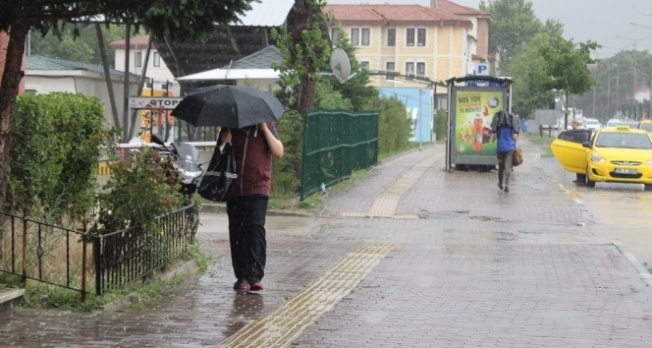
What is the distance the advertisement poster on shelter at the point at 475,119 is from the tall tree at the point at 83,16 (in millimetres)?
19428

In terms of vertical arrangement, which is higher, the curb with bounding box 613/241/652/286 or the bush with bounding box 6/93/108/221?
the bush with bounding box 6/93/108/221

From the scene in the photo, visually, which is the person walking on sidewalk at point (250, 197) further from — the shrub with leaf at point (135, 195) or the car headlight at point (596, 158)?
the car headlight at point (596, 158)

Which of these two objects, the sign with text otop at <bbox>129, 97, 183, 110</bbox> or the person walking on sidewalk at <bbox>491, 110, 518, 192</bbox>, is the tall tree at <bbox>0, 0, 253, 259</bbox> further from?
the person walking on sidewalk at <bbox>491, 110, 518, 192</bbox>

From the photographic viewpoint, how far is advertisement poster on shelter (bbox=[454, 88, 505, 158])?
95.0 feet

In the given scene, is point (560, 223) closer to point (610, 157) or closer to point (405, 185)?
point (405, 185)

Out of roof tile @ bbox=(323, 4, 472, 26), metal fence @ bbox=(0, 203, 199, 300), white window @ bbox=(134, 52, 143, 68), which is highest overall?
roof tile @ bbox=(323, 4, 472, 26)

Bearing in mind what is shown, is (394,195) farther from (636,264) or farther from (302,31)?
(636,264)

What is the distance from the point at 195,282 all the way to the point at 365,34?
90.7 meters

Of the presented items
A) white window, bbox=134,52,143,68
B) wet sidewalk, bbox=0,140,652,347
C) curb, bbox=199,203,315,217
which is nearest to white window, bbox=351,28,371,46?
white window, bbox=134,52,143,68

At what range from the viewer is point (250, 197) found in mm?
10359

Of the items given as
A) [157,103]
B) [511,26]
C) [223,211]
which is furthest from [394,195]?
[511,26]

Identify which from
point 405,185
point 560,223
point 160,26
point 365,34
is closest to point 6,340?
point 160,26

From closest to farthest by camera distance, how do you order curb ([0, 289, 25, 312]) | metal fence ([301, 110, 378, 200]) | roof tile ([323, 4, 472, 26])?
curb ([0, 289, 25, 312]), metal fence ([301, 110, 378, 200]), roof tile ([323, 4, 472, 26])

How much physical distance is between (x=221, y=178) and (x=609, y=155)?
58.8ft
